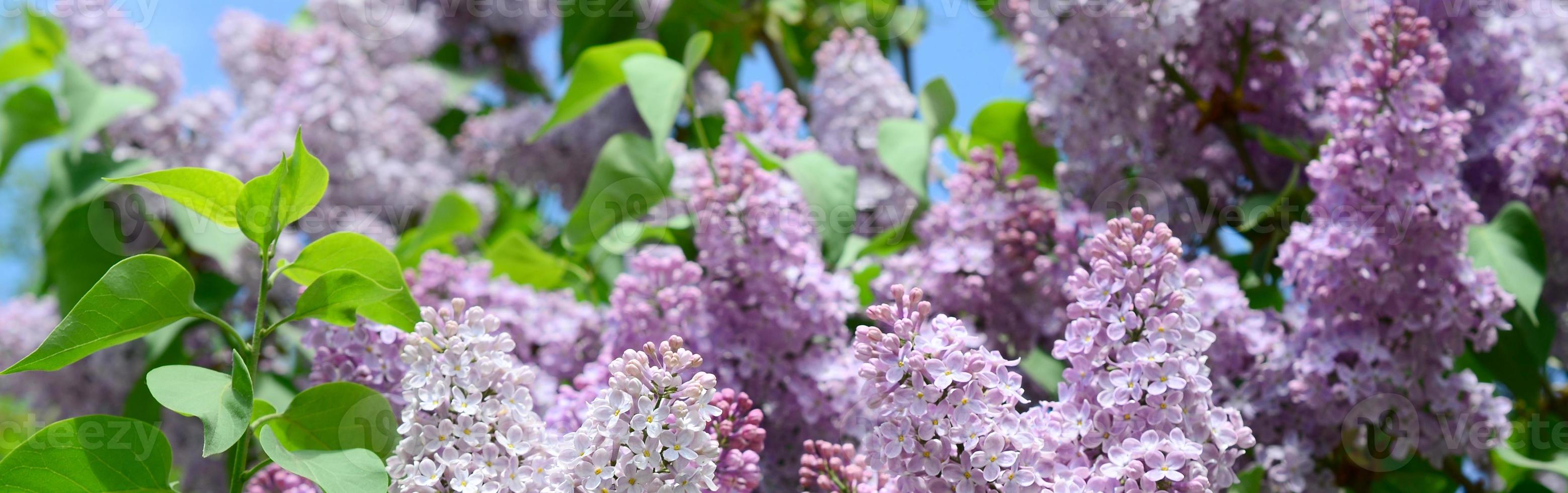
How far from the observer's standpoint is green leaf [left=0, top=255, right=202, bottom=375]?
102 cm

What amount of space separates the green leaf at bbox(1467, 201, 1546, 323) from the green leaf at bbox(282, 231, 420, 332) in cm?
141

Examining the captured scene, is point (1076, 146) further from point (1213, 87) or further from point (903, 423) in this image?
point (903, 423)

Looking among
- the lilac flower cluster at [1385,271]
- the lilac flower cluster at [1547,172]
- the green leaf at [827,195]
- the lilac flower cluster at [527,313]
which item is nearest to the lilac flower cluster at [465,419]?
the lilac flower cluster at [527,313]

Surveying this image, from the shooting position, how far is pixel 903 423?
3.30 feet

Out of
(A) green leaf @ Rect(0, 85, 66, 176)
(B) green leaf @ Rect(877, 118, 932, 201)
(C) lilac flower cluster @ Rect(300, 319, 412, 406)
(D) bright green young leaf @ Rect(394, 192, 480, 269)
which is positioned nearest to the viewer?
(C) lilac flower cluster @ Rect(300, 319, 412, 406)

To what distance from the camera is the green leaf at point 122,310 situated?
1.02 m

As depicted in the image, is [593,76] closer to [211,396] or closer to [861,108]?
[861,108]

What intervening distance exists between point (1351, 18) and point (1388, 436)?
656 millimetres

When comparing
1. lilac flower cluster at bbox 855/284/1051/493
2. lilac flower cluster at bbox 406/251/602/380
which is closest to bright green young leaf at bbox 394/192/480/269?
lilac flower cluster at bbox 406/251/602/380

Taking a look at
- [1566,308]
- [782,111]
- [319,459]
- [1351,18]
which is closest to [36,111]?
[782,111]

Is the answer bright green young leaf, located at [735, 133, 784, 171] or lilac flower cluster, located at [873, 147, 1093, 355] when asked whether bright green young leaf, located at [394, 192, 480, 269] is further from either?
lilac flower cluster, located at [873, 147, 1093, 355]

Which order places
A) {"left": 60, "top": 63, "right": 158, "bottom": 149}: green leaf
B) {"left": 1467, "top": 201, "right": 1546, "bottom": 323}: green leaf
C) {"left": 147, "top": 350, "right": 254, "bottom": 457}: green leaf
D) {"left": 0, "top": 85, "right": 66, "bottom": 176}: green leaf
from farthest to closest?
1. {"left": 0, "top": 85, "right": 66, "bottom": 176}: green leaf
2. {"left": 60, "top": 63, "right": 158, "bottom": 149}: green leaf
3. {"left": 1467, "top": 201, "right": 1546, "bottom": 323}: green leaf
4. {"left": 147, "top": 350, "right": 254, "bottom": 457}: green leaf

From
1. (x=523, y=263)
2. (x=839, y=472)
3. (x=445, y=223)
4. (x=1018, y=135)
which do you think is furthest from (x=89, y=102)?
(x=839, y=472)

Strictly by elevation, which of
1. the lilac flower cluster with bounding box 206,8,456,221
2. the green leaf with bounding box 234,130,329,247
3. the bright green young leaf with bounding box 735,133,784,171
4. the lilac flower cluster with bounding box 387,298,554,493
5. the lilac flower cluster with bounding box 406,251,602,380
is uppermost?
the green leaf with bounding box 234,130,329,247
